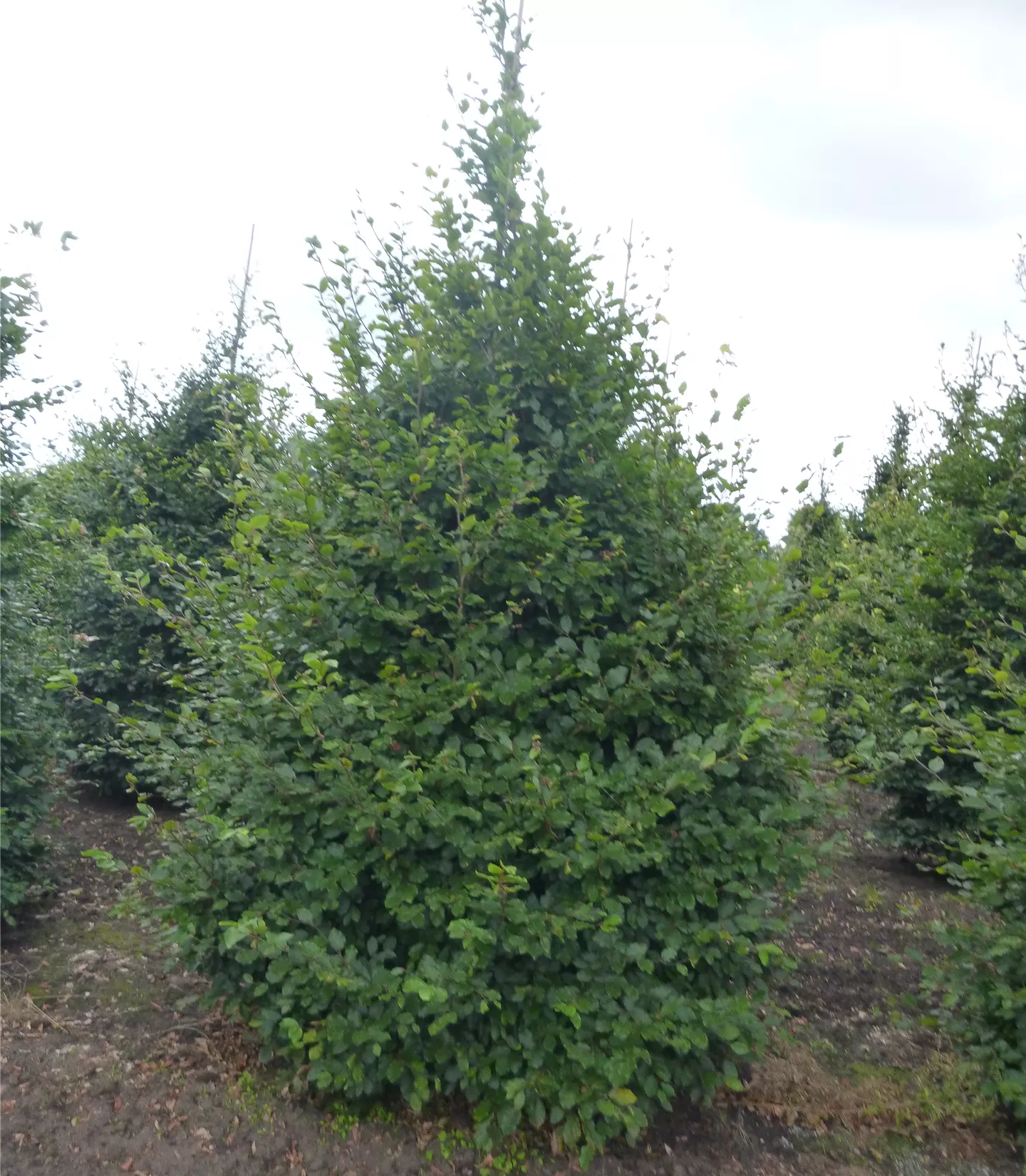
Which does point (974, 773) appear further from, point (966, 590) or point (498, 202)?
point (498, 202)

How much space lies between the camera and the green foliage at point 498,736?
320cm

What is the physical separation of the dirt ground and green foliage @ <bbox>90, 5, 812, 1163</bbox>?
21 centimetres

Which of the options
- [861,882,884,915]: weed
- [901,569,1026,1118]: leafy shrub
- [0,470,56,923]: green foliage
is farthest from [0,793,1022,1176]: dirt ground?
[861,882,884,915]: weed

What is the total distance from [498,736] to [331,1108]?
1.64m

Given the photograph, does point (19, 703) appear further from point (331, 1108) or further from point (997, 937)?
point (997, 937)

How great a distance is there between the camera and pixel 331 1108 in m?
3.60

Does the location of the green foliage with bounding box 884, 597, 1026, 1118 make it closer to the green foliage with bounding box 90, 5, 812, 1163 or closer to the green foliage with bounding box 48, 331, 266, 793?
the green foliage with bounding box 90, 5, 812, 1163

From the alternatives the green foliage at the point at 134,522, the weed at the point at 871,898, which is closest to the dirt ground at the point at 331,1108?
the weed at the point at 871,898

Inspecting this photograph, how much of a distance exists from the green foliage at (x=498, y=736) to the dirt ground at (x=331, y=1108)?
21 cm

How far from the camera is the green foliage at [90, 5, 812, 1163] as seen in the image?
10.5 ft

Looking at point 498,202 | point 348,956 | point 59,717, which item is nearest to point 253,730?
point 348,956

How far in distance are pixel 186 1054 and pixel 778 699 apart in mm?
2957

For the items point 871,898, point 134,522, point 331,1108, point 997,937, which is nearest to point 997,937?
point 997,937

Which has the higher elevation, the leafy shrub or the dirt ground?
the leafy shrub
